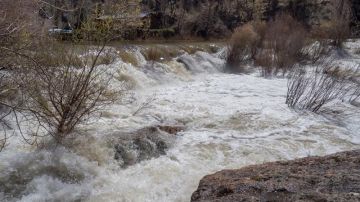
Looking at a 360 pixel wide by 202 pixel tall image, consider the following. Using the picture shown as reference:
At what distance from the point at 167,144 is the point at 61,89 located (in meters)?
2.15

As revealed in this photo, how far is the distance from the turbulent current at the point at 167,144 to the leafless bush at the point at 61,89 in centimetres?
45

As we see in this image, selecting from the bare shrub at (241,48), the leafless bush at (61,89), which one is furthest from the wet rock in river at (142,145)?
the bare shrub at (241,48)

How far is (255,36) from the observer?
58.9 ft

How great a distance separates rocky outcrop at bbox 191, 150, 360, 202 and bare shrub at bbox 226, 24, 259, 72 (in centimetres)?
1295

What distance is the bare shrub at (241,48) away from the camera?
1692 centimetres

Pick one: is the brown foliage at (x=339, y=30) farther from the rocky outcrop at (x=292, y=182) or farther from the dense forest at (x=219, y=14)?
the rocky outcrop at (x=292, y=182)

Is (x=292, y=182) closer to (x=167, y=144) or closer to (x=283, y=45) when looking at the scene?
(x=167, y=144)

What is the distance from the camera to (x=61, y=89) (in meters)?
5.91

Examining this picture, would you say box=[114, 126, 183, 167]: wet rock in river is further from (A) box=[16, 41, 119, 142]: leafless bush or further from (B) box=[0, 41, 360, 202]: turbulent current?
(A) box=[16, 41, 119, 142]: leafless bush

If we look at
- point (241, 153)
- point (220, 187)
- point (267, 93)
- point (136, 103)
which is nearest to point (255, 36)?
point (267, 93)

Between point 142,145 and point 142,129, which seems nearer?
point 142,145

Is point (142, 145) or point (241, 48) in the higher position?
point (241, 48)

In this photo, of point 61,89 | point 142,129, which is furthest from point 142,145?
point 61,89

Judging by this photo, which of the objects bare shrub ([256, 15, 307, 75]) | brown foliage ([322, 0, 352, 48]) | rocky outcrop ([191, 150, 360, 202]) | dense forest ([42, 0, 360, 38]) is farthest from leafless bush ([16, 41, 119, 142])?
dense forest ([42, 0, 360, 38])
